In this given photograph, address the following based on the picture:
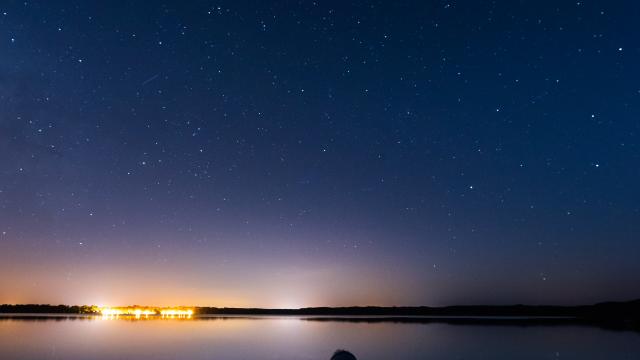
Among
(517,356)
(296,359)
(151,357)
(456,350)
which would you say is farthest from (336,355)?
(456,350)

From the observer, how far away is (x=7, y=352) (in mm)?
28484

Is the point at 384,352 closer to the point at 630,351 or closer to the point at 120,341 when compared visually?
the point at 630,351

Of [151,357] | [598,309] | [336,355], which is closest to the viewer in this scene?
[336,355]

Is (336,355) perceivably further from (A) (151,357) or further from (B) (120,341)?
(B) (120,341)

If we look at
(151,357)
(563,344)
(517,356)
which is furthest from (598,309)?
(151,357)

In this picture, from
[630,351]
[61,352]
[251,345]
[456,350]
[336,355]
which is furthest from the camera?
[251,345]

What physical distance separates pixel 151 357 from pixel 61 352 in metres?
5.95

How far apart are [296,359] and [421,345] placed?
1387 centimetres

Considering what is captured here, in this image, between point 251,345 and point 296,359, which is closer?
point 296,359

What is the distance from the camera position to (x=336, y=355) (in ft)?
67.5

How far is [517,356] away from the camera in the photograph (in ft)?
97.8

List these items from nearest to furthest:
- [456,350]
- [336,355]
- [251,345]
A: [336,355] < [456,350] < [251,345]

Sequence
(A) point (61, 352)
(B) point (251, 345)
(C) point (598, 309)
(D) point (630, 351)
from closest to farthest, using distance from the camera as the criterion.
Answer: (A) point (61, 352)
(D) point (630, 351)
(B) point (251, 345)
(C) point (598, 309)

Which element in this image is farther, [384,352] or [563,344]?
[563,344]
